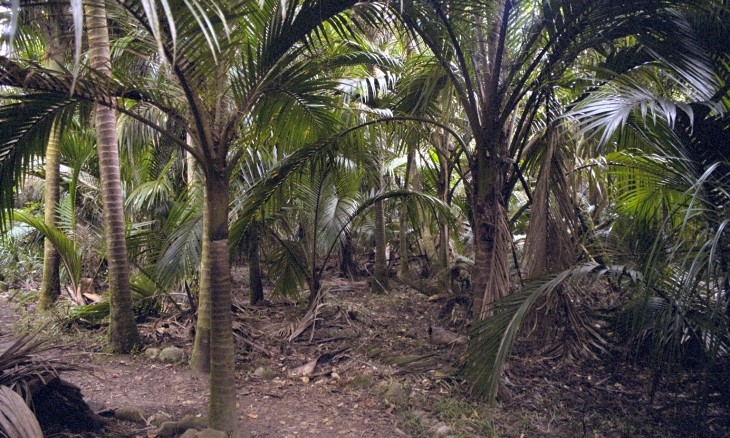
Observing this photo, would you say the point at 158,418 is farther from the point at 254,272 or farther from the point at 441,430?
the point at 254,272

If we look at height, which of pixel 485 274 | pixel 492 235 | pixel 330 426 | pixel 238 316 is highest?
pixel 492 235

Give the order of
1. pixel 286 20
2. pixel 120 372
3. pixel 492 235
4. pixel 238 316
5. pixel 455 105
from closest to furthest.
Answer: pixel 286 20 < pixel 492 235 < pixel 120 372 < pixel 455 105 < pixel 238 316

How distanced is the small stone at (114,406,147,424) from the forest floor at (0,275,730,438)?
0.05 meters

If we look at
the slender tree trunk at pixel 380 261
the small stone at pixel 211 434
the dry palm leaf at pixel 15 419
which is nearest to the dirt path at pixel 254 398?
the small stone at pixel 211 434

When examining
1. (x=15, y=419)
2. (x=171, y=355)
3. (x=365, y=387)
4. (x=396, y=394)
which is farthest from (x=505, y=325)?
(x=171, y=355)

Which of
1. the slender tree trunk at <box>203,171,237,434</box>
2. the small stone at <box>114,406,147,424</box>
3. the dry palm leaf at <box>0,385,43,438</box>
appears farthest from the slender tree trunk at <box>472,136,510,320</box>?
the dry palm leaf at <box>0,385,43,438</box>

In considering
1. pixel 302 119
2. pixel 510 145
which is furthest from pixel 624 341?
pixel 302 119

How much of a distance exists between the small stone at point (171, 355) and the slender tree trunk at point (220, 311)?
6.71ft

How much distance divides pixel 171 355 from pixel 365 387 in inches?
75.7

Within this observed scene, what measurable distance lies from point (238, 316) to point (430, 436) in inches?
127

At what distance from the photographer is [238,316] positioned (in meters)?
6.61

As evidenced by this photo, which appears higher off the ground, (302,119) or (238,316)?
(302,119)

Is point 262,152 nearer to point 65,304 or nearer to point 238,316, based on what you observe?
point 238,316

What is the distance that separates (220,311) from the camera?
11.6 ft
